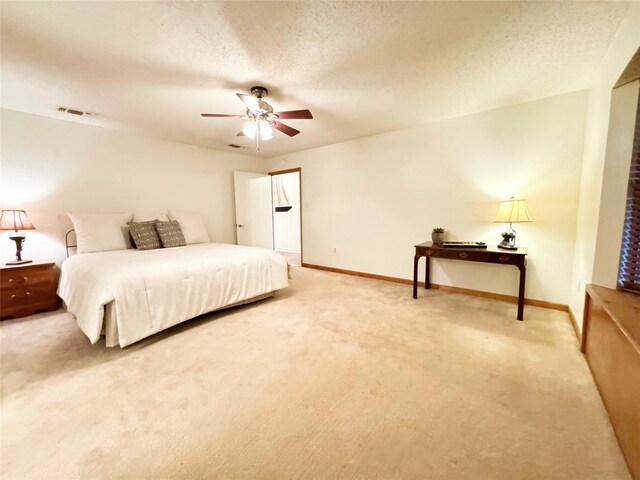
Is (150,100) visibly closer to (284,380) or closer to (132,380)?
(132,380)

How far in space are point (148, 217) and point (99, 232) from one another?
2.59 feet

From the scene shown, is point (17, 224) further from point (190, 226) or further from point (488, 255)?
point (488, 255)

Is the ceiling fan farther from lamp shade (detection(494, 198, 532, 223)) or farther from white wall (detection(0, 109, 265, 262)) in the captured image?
lamp shade (detection(494, 198, 532, 223))

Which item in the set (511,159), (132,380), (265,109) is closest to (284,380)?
(132,380)

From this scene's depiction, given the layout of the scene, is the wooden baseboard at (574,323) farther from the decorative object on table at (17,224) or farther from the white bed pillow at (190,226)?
the decorative object on table at (17,224)

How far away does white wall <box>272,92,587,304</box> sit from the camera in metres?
2.69

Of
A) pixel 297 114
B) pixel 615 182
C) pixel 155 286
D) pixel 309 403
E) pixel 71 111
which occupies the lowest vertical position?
pixel 309 403

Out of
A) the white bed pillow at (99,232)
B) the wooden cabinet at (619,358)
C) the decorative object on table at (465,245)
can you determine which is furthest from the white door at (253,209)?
the wooden cabinet at (619,358)

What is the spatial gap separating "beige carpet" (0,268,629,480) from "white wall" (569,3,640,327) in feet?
1.82

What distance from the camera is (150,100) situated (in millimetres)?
2650

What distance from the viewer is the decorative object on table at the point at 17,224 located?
8.74ft

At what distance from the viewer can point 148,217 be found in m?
3.85

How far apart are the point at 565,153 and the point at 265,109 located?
10.0ft

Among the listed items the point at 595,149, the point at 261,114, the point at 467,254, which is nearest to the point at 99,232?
the point at 261,114
